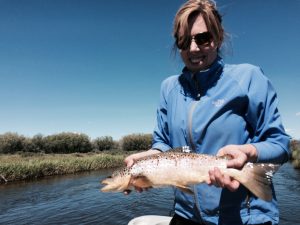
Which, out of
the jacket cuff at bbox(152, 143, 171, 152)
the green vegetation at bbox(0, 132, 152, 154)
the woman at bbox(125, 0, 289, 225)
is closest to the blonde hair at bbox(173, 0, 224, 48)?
the woman at bbox(125, 0, 289, 225)

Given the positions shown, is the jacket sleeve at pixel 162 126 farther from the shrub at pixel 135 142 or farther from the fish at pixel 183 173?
the shrub at pixel 135 142

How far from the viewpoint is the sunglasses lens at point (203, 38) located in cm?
297

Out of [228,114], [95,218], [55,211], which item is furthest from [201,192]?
[55,211]

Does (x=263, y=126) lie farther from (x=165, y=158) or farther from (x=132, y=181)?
(x=132, y=181)

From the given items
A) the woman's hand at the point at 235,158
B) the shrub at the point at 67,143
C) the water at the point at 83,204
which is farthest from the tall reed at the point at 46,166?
the shrub at the point at 67,143

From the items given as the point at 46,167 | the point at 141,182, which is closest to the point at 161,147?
the point at 141,182

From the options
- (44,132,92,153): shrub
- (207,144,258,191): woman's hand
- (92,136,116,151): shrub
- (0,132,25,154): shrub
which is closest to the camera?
(207,144,258,191): woman's hand

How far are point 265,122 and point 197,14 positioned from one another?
1.23 metres

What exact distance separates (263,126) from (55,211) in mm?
20240

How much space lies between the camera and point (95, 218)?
62.5ft

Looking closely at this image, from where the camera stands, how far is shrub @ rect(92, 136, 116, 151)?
94.8m

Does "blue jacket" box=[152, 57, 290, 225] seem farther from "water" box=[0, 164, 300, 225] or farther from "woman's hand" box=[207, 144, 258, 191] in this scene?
"water" box=[0, 164, 300, 225]

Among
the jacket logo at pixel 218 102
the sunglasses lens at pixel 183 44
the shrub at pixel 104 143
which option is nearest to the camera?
the jacket logo at pixel 218 102

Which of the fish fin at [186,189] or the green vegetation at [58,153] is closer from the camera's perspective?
the fish fin at [186,189]
